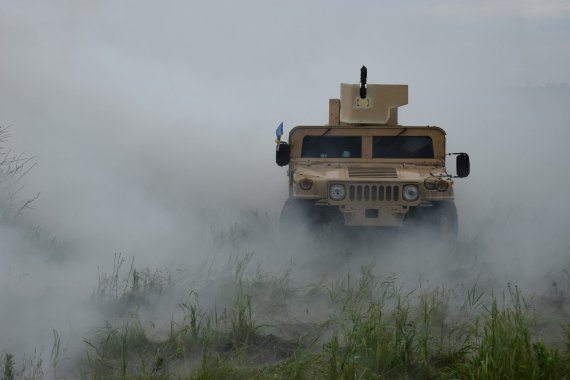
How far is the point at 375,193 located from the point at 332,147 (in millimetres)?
1115

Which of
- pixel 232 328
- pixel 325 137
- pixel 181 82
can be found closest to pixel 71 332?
pixel 232 328

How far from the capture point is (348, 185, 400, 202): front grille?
9398 millimetres

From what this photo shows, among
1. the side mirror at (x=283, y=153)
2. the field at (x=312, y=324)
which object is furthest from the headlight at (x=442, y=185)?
the side mirror at (x=283, y=153)

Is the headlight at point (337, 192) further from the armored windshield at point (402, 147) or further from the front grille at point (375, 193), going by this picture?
the armored windshield at point (402, 147)

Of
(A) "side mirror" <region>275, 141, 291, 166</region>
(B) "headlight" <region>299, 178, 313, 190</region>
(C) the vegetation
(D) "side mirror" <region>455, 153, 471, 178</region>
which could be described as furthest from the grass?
(A) "side mirror" <region>275, 141, 291, 166</region>

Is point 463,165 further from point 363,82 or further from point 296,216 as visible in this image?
point 296,216

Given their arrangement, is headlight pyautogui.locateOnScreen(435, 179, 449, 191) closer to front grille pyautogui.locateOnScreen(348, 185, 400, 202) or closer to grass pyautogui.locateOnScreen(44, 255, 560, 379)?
front grille pyautogui.locateOnScreen(348, 185, 400, 202)

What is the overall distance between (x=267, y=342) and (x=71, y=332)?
1225 mm

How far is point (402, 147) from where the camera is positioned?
10297mm

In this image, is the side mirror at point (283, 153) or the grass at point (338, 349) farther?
the side mirror at point (283, 153)

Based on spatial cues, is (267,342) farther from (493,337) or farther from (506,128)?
(506,128)

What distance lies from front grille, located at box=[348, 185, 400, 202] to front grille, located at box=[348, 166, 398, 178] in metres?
0.27

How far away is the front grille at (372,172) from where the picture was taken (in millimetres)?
9664

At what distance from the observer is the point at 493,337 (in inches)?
199
